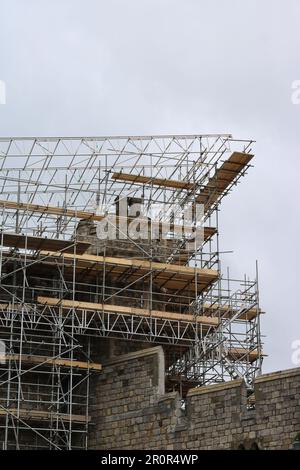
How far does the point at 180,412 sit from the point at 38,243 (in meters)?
5.67

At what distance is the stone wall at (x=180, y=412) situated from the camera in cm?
2870

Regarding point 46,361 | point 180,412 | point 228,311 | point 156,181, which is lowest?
point 180,412

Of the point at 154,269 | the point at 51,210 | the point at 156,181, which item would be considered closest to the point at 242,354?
the point at 154,269

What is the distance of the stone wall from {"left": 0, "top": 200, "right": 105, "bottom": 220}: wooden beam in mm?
4724

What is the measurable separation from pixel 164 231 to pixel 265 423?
8517 millimetres

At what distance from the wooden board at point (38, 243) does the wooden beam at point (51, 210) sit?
1.47 metres

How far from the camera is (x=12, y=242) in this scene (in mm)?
33219

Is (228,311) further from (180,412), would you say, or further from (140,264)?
(180,412)

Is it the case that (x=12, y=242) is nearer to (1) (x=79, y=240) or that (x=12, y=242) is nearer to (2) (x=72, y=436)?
(1) (x=79, y=240)

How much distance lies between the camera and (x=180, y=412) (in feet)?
101

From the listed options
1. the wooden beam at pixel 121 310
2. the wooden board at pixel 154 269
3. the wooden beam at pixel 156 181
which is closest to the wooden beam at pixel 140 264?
the wooden board at pixel 154 269
